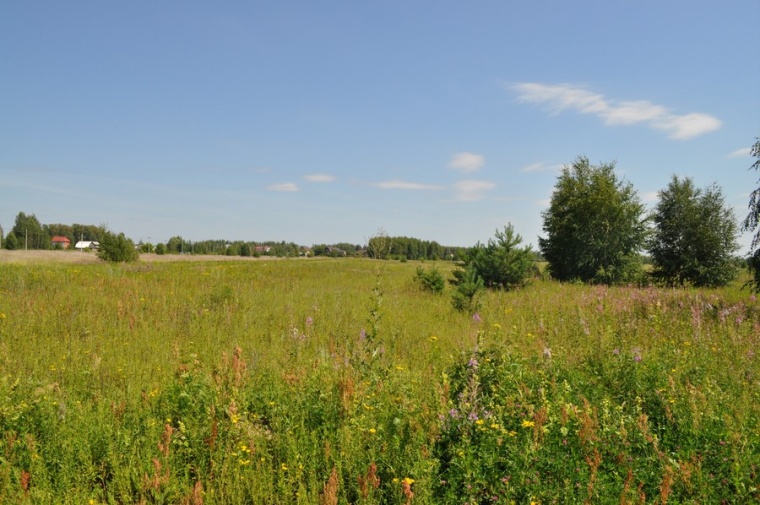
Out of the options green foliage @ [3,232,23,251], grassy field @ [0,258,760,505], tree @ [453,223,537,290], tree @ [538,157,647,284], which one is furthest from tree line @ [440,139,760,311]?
green foliage @ [3,232,23,251]

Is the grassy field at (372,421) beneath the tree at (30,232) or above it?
beneath

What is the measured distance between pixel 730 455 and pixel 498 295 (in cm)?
967

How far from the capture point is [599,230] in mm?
27438

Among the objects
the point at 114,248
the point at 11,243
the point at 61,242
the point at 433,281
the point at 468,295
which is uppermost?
the point at 61,242

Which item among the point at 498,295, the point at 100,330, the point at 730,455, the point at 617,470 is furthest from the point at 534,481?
the point at 498,295

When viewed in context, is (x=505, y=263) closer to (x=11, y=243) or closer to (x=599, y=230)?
(x=599, y=230)

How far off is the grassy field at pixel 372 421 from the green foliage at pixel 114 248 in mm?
23407

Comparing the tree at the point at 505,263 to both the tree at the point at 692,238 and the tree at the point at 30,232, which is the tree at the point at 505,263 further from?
the tree at the point at 30,232

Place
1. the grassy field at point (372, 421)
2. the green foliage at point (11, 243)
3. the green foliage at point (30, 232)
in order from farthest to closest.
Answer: the green foliage at point (30, 232)
the green foliage at point (11, 243)
the grassy field at point (372, 421)

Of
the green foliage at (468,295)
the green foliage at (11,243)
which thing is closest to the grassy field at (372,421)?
the green foliage at (468,295)

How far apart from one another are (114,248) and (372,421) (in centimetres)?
2979

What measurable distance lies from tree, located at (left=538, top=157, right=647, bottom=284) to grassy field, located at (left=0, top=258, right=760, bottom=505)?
21.0 meters

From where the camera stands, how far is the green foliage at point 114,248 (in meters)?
27.8

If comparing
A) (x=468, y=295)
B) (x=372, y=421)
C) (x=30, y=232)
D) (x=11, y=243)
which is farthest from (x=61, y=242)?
(x=372, y=421)
